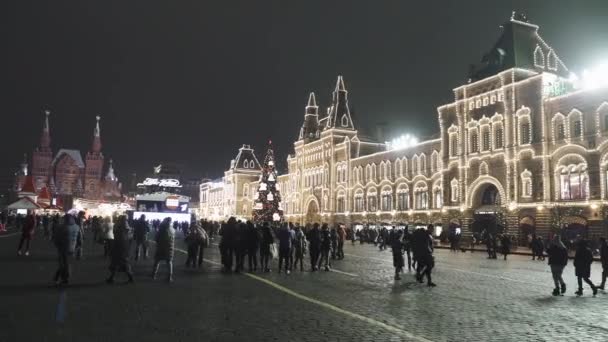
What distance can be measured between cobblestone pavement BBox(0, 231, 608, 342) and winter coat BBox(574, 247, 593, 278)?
61cm

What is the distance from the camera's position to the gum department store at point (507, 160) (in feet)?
127

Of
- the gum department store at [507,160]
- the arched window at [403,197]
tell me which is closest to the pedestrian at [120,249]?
the gum department store at [507,160]

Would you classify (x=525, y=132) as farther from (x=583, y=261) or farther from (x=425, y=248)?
(x=425, y=248)

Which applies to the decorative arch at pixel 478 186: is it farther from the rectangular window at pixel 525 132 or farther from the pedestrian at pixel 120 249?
the pedestrian at pixel 120 249

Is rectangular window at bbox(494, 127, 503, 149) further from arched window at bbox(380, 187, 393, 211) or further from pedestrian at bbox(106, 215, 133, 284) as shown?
pedestrian at bbox(106, 215, 133, 284)

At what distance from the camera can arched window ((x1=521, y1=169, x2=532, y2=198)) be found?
4278cm

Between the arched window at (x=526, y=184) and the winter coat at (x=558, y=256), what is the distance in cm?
3069

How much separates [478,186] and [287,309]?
4013cm

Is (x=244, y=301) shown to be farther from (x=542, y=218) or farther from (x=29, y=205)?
(x=29, y=205)

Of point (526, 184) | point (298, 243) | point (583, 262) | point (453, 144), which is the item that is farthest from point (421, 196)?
point (583, 262)

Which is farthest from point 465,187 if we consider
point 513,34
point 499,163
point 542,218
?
point 513,34

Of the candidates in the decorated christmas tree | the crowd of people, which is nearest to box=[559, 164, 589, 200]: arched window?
the crowd of people

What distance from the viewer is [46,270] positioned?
16.8 m

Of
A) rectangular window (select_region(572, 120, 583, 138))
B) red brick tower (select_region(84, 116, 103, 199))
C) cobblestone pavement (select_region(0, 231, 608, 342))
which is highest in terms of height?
red brick tower (select_region(84, 116, 103, 199))
